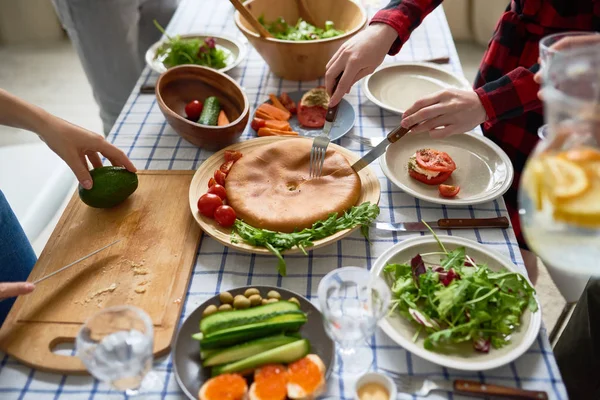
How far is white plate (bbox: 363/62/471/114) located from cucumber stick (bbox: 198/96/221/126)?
0.58m

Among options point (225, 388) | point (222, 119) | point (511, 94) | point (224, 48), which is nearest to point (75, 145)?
point (222, 119)

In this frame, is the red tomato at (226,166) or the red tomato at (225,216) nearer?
the red tomato at (225,216)

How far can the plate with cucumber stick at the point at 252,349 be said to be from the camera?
1074 mm

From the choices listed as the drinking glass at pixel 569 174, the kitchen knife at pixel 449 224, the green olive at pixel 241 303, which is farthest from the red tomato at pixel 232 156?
the drinking glass at pixel 569 174

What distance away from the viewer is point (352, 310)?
1.19 m

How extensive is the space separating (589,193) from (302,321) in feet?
2.12

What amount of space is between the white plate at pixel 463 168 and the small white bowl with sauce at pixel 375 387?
62 centimetres

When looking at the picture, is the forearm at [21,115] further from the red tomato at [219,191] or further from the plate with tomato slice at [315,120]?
the plate with tomato slice at [315,120]

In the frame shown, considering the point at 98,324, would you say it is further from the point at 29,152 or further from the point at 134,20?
the point at 134,20

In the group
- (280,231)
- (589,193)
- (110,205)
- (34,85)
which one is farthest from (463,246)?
(34,85)

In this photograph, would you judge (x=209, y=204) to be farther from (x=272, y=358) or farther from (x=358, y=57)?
(x=358, y=57)

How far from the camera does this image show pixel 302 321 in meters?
1.17

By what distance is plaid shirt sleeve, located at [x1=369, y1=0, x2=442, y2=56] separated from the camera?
1806mm

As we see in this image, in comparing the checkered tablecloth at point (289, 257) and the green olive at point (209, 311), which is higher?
the green olive at point (209, 311)
